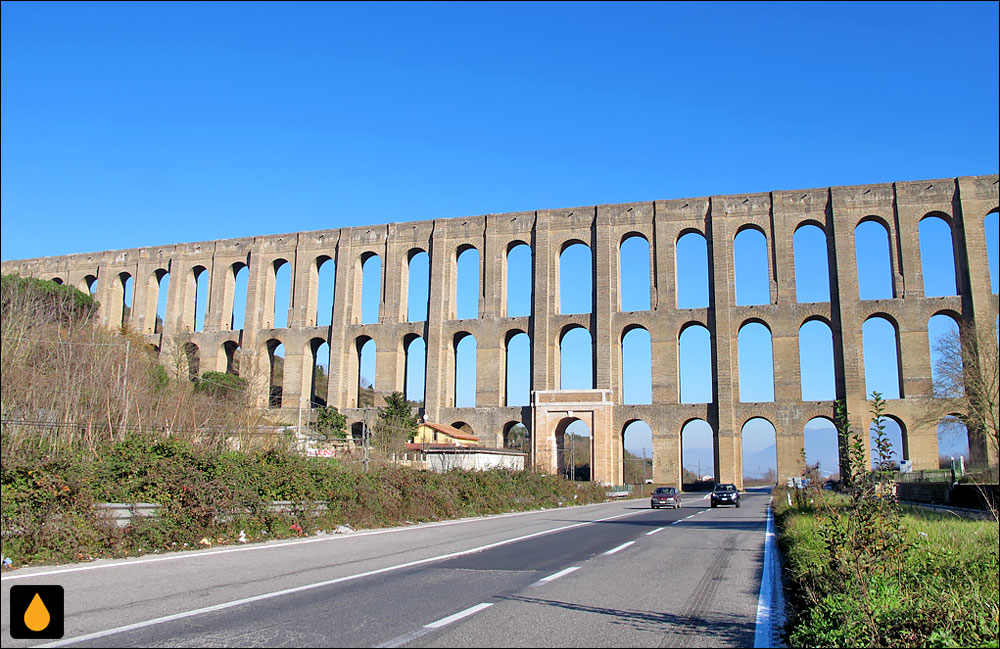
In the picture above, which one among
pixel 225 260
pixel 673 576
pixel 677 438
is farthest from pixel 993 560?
pixel 225 260

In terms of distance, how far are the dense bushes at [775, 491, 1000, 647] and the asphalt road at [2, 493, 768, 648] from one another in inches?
23.7

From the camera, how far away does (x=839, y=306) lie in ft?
149

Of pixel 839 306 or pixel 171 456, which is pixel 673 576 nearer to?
pixel 171 456

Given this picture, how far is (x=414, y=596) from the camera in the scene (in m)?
7.58

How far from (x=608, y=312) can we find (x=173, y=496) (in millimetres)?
38600

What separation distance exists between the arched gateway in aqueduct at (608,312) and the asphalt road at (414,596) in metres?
34.3

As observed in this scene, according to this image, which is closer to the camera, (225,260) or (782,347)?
(782,347)

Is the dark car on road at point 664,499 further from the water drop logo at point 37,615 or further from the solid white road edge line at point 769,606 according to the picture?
the water drop logo at point 37,615

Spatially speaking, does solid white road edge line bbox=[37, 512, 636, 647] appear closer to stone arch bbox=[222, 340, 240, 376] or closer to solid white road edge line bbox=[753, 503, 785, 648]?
solid white road edge line bbox=[753, 503, 785, 648]

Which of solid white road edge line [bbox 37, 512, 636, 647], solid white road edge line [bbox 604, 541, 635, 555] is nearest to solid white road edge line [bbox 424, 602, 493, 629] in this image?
solid white road edge line [bbox 37, 512, 636, 647]

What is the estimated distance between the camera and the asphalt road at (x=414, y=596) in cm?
573

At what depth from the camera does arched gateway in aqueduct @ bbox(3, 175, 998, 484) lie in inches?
1754

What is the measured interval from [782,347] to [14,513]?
4337 centimetres

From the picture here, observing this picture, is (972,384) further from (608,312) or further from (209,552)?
(209,552)
